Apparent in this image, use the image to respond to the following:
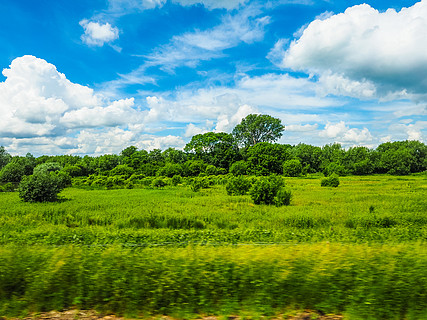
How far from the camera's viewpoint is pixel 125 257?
18.4 ft

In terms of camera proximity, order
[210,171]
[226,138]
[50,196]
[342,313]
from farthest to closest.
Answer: [226,138]
[210,171]
[50,196]
[342,313]

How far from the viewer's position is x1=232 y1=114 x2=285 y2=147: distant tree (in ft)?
341

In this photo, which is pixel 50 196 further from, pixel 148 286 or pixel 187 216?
pixel 148 286

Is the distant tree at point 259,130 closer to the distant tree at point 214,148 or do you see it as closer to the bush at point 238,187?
the distant tree at point 214,148

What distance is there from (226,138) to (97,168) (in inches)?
1741

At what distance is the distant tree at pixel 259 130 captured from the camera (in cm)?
10381

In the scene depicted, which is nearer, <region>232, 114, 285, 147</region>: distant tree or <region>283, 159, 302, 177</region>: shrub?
<region>283, 159, 302, 177</region>: shrub

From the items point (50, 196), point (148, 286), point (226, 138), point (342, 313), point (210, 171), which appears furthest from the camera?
point (226, 138)

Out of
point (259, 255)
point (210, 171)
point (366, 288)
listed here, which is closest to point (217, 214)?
point (259, 255)

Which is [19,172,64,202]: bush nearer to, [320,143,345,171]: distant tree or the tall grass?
the tall grass

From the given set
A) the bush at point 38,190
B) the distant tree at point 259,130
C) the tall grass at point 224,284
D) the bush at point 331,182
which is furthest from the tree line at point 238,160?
the tall grass at point 224,284

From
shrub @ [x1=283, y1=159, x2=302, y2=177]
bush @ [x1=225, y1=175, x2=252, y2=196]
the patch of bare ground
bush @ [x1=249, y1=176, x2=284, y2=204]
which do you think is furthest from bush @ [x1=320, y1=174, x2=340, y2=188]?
the patch of bare ground

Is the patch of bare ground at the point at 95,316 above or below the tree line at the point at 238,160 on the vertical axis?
below

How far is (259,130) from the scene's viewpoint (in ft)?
344
